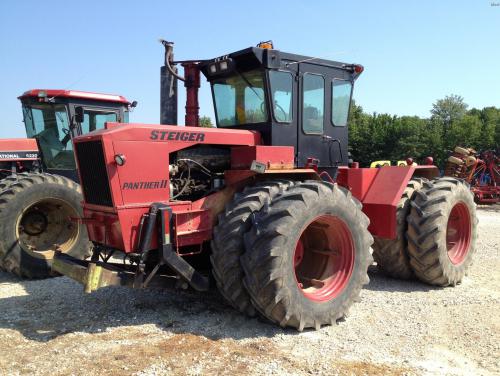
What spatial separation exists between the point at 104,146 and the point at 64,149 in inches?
202

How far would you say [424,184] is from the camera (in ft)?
22.7

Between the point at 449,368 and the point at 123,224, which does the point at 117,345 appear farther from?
the point at 449,368

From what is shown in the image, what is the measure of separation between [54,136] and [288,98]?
17.9ft

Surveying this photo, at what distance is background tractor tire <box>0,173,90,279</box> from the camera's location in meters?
7.00

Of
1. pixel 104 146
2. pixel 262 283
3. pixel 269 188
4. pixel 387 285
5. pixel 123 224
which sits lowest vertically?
pixel 387 285

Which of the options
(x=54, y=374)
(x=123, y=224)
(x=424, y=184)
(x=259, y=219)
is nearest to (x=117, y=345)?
(x=54, y=374)

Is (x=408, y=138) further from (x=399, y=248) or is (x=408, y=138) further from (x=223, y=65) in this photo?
(x=223, y=65)

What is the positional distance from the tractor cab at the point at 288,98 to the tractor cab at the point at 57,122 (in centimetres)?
398

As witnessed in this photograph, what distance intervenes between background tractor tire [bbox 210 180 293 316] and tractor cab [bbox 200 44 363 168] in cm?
116

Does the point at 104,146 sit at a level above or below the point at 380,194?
above

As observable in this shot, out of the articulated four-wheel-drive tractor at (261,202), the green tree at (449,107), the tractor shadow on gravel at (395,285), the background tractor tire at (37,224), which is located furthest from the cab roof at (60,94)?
the green tree at (449,107)

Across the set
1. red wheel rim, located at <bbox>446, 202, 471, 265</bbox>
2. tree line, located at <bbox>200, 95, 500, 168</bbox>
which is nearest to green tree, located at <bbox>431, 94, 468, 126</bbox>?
tree line, located at <bbox>200, 95, 500, 168</bbox>

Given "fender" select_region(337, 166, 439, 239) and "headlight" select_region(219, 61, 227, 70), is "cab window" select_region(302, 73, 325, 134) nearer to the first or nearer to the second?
"fender" select_region(337, 166, 439, 239)

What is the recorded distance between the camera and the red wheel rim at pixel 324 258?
5.17 m
